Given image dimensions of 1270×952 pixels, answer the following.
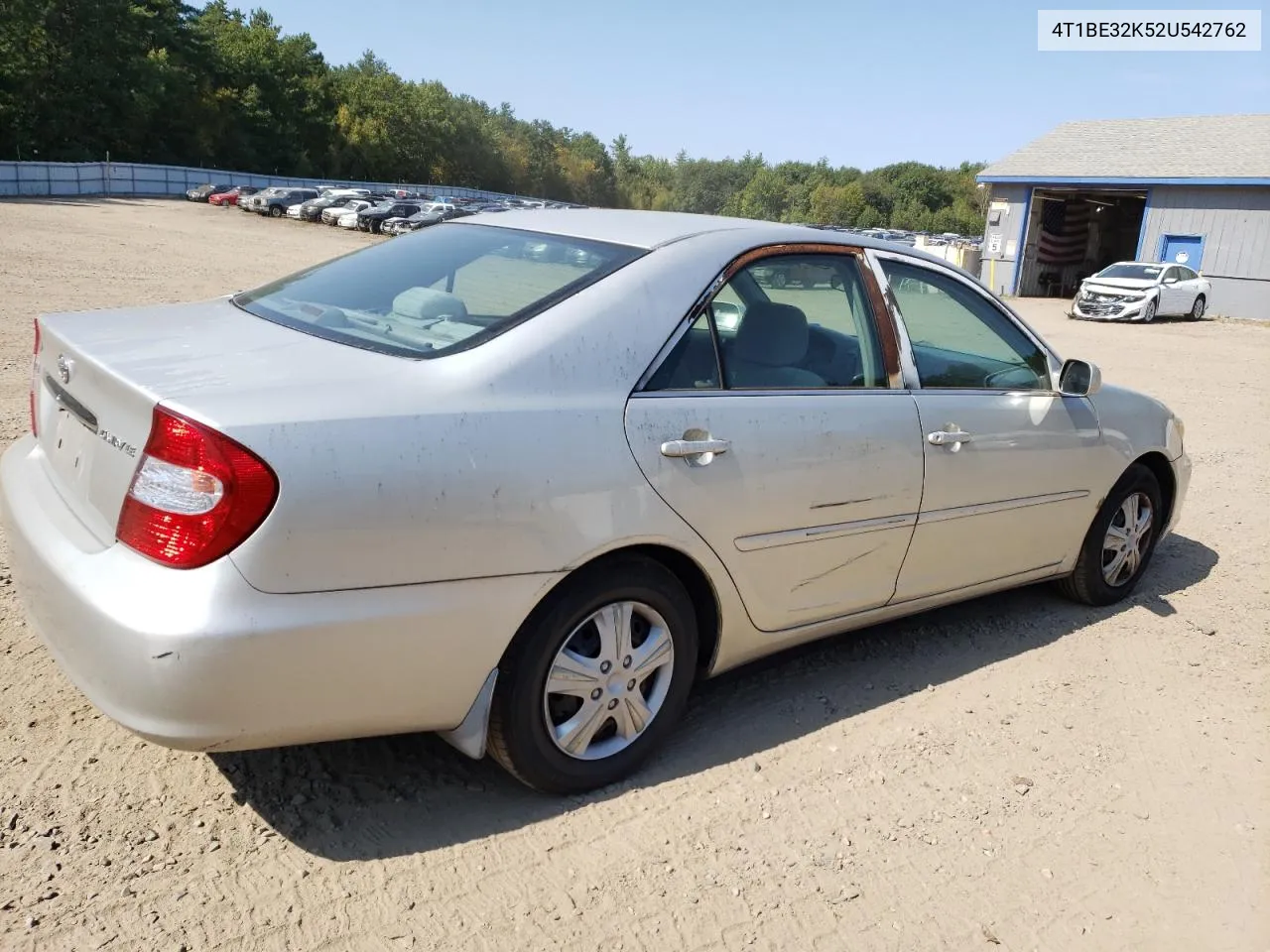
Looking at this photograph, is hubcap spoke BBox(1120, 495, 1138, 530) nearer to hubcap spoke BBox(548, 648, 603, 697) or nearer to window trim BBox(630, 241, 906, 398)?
window trim BBox(630, 241, 906, 398)

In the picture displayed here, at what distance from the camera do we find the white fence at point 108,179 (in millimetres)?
43688

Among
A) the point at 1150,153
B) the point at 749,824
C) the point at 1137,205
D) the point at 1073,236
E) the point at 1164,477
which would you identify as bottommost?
the point at 749,824

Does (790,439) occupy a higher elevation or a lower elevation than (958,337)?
lower

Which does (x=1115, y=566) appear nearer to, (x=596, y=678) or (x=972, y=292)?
(x=972, y=292)

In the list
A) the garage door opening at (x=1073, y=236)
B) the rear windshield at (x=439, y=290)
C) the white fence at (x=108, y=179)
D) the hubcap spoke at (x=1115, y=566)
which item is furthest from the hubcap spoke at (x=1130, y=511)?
the white fence at (x=108, y=179)

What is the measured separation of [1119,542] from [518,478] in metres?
3.38

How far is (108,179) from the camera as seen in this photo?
1978 inches

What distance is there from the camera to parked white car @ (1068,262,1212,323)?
2500 centimetres

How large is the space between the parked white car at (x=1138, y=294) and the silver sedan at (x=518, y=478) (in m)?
23.6

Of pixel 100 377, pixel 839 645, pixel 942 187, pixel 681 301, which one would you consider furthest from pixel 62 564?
pixel 942 187

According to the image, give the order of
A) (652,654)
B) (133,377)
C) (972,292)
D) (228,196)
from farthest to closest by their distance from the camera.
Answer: (228,196) → (972,292) → (652,654) → (133,377)

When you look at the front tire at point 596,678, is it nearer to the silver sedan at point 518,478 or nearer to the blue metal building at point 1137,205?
the silver sedan at point 518,478

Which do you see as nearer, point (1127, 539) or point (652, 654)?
point (652, 654)

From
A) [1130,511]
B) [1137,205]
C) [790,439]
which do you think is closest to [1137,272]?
[1137,205]
